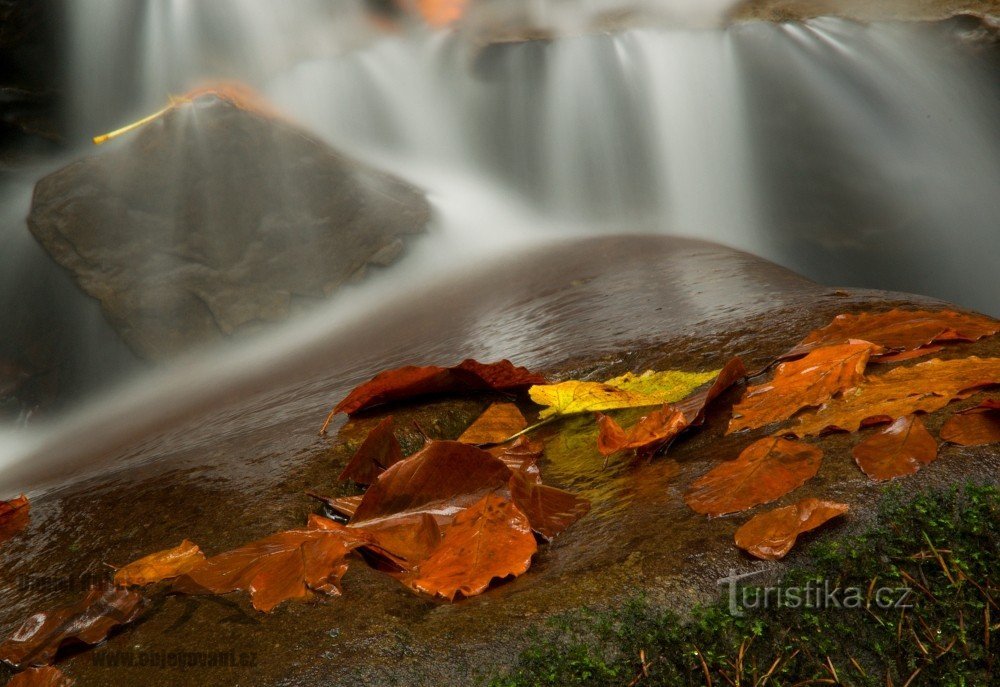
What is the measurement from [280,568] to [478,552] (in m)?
0.28

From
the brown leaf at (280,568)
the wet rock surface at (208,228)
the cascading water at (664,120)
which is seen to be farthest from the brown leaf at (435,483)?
the cascading water at (664,120)

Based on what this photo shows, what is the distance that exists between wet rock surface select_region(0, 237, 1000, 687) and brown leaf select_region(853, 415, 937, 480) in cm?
2

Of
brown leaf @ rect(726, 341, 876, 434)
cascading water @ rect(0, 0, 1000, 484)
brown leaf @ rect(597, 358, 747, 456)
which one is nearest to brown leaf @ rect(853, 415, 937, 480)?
brown leaf @ rect(726, 341, 876, 434)

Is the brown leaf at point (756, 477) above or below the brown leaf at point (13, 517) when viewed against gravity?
above

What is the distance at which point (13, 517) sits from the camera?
1829 mm

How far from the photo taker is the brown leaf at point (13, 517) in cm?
176

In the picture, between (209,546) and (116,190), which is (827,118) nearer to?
(116,190)

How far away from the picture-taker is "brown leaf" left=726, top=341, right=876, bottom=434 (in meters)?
1.36

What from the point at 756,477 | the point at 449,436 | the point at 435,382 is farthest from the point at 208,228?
the point at 756,477

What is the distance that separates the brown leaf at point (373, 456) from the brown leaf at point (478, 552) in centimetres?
37

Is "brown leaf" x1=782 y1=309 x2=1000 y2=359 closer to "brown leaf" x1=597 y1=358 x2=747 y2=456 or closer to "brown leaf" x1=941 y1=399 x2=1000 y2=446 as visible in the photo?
"brown leaf" x1=597 y1=358 x2=747 y2=456

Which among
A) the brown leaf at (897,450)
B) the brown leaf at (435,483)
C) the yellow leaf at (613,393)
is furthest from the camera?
the yellow leaf at (613,393)

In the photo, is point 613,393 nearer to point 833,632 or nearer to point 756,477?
point 756,477

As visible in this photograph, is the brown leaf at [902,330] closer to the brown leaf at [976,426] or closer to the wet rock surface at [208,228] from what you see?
the brown leaf at [976,426]
